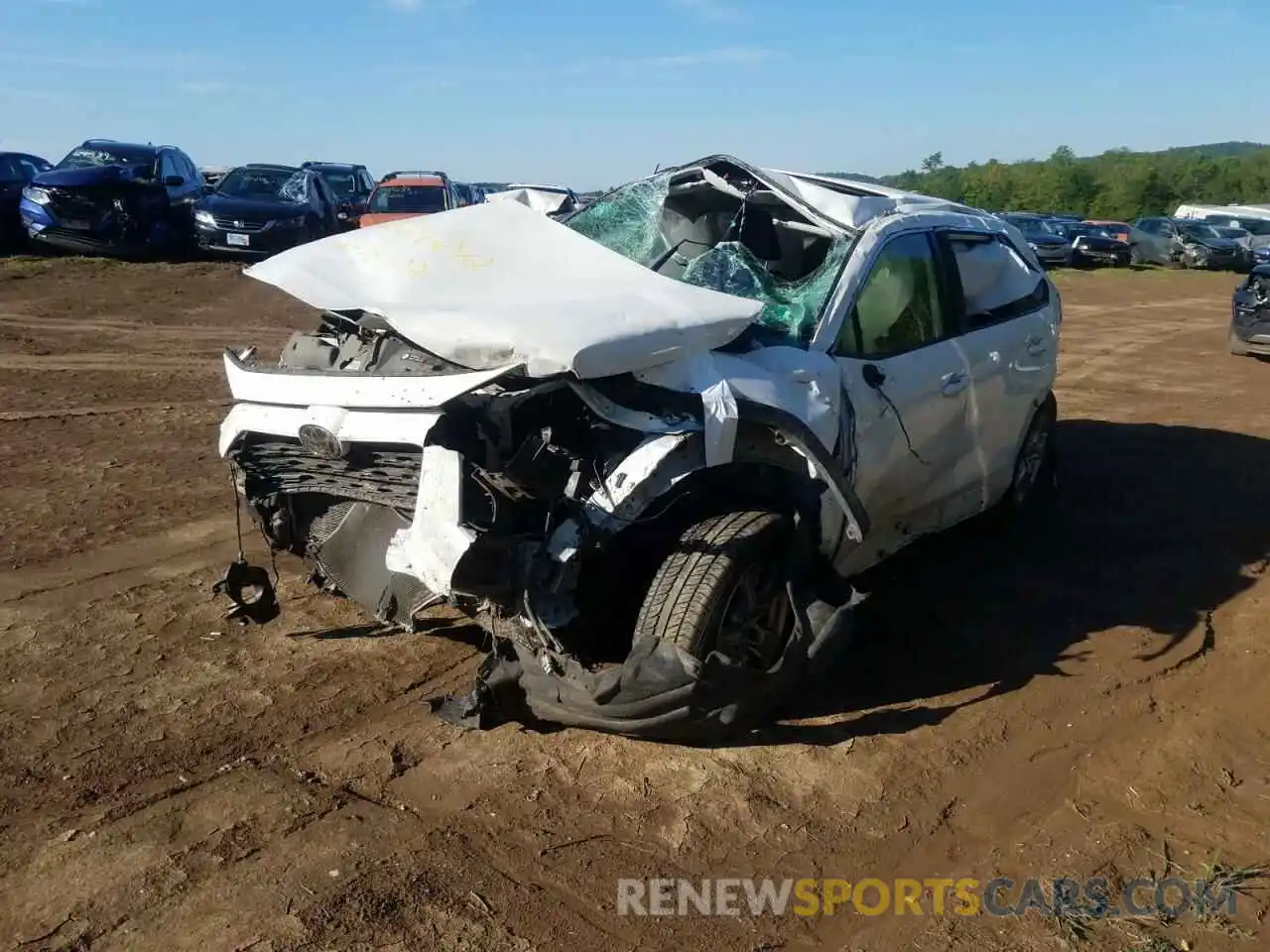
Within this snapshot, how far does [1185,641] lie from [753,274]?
260cm

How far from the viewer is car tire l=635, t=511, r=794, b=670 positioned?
384 cm

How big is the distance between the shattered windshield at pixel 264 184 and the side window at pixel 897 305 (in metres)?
14.7

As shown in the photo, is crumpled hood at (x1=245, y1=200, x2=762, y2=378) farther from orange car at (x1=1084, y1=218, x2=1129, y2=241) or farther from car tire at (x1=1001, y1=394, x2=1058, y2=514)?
orange car at (x1=1084, y1=218, x2=1129, y2=241)

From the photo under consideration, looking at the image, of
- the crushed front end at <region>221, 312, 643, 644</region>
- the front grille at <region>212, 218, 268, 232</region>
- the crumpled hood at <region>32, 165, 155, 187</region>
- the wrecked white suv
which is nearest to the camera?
the crushed front end at <region>221, 312, 643, 644</region>

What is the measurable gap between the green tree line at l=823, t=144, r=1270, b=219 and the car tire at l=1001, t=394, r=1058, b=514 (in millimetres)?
59540

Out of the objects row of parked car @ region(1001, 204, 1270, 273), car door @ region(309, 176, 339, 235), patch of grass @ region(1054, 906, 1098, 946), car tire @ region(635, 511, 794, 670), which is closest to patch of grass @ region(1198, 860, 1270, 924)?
patch of grass @ region(1054, 906, 1098, 946)

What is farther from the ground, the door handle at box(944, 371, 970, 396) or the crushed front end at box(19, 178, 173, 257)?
the crushed front end at box(19, 178, 173, 257)

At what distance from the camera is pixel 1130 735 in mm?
4445

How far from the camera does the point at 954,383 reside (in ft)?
17.7

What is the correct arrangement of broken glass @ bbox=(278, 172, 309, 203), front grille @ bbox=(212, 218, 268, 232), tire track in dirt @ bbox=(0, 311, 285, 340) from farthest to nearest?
broken glass @ bbox=(278, 172, 309, 203) → front grille @ bbox=(212, 218, 268, 232) → tire track in dirt @ bbox=(0, 311, 285, 340)

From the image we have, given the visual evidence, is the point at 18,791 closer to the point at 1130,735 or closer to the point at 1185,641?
the point at 1130,735

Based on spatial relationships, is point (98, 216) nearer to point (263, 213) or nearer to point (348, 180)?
point (263, 213)

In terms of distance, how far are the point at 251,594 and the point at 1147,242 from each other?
34.4 metres

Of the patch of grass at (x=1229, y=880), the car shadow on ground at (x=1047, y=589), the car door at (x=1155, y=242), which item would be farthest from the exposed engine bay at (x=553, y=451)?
the car door at (x=1155, y=242)
